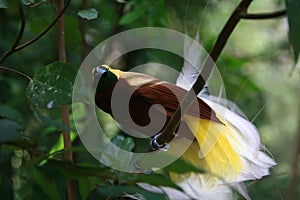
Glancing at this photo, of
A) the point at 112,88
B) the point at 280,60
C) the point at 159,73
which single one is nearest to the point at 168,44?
the point at 159,73

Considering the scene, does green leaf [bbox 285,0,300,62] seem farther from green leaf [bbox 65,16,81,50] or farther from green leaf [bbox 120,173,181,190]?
green leaf [bbox 65,16,81,50]

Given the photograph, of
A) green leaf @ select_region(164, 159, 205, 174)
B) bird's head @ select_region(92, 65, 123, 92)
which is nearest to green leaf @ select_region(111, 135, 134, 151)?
bird's head @ select_region(92, 65, 123, 92)

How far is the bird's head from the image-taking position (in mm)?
1071

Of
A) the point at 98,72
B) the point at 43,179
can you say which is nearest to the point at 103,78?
the point at 98,72

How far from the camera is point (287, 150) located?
1146mm

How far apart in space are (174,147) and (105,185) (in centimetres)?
35

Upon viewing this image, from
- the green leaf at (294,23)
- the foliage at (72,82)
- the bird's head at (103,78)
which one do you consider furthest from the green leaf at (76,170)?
the bird's head at (103,78)

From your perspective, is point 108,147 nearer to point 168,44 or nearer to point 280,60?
point 168,44

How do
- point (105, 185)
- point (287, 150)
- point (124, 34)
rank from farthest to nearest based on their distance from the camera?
point (124, 34), point (287, 150), point (105, 185)

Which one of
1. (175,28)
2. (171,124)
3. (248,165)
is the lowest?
(175,28)

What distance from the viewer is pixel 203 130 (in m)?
1.02

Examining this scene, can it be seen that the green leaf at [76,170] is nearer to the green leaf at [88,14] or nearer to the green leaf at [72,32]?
the green leaf at [88,14]

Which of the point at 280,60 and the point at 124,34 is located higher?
the point at 124,34

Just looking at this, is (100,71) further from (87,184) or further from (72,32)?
(87,184)
